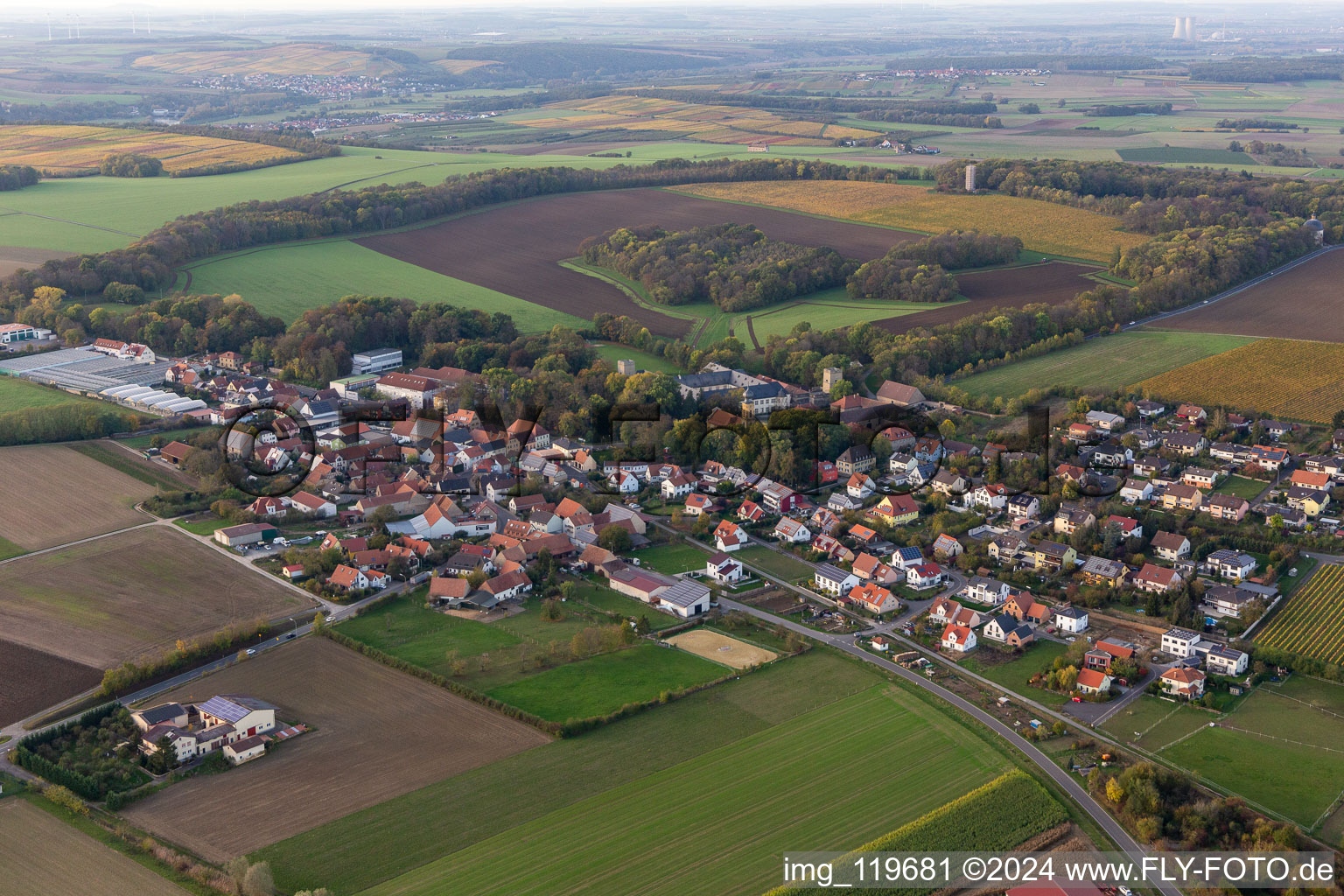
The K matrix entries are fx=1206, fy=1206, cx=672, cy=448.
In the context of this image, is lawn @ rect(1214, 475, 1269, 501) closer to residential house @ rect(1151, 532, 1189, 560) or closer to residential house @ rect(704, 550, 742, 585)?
residential house @ rect(1151, 532, 1189, 560)

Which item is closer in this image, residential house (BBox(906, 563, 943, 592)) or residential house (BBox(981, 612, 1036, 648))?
residential house (BBox(981, 612, 1036, 648))

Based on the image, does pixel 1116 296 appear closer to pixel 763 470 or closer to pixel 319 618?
pixel 763 470

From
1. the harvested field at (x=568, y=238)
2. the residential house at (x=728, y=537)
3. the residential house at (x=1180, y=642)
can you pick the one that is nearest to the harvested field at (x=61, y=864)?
the residential house at (x=728, y=537)

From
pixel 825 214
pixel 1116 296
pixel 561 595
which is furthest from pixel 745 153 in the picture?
pixel 561 595

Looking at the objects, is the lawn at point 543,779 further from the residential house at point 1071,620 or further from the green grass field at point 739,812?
the residential house at point 1071,620

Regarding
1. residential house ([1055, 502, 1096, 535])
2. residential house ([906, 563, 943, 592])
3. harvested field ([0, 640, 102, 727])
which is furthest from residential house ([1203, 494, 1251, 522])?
harvested field ([0, 640, 102, 727])

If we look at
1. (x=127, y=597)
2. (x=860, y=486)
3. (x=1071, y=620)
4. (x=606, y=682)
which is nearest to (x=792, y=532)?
(x=860, y=486)
